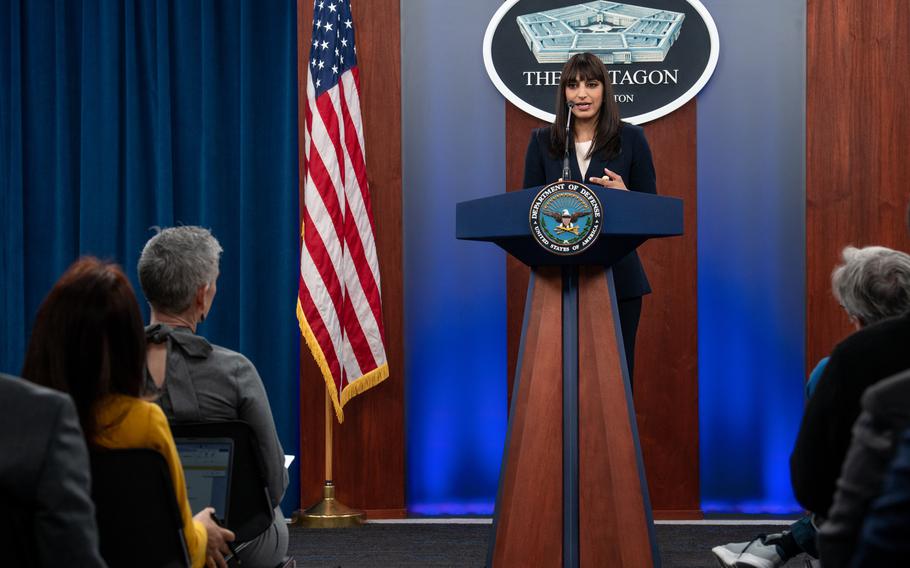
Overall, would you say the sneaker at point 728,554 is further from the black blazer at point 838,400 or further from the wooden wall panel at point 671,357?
the black blazer at point 838,400

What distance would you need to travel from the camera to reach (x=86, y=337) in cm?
136

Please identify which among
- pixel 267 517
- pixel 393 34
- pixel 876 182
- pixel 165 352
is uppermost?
pixel 393 34

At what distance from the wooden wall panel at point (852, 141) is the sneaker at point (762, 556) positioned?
1.58m

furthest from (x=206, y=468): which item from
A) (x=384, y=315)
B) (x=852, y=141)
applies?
(x=852, y=141)

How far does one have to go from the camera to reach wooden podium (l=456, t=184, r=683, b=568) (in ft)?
8.04

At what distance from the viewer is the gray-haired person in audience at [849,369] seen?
141cm

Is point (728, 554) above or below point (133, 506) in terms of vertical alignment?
below

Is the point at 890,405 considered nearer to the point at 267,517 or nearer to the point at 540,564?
the point at 267,517

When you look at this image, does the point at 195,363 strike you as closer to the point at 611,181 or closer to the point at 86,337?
the point at 86,337

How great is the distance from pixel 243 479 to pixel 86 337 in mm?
732

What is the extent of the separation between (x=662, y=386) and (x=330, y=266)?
1.62 metres

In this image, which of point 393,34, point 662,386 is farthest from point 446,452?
point 393,34

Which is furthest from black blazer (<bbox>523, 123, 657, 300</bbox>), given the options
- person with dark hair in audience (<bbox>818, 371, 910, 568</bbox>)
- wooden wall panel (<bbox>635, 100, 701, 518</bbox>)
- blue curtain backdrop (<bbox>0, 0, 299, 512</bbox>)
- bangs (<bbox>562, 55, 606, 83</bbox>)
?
person with dark hair in audience (<bbox>818, 371, 910, 568</bbox>)

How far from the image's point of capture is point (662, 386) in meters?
4.38
